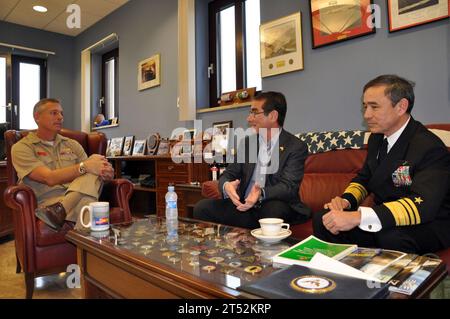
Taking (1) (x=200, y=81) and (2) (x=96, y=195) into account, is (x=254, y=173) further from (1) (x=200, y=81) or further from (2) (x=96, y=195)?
(1) (x=200, y=81)

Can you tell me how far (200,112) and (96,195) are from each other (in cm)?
178

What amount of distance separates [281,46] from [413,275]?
223cm

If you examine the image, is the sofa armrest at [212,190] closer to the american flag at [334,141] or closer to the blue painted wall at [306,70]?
the american flag at [334,141]

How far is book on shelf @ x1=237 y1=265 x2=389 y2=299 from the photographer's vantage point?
0.71m

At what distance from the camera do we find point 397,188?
1388 millimetres

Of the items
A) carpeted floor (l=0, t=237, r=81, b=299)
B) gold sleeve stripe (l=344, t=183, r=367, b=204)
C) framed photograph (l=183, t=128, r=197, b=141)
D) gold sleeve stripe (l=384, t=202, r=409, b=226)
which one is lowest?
carpeted floor (l=0, t=237, r=81, b=299)

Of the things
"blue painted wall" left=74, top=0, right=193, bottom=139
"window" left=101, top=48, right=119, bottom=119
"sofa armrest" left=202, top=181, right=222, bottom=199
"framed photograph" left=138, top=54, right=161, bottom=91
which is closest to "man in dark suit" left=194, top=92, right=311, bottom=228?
"sofa armrest" left=202, top=181, right=222, bottom=199

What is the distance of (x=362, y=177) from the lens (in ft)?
5.39

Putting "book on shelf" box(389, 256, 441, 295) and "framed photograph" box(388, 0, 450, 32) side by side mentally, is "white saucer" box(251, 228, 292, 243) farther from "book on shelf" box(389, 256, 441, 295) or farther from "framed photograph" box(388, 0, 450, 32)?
"framed photograph" box(388, 0, 450, 32)

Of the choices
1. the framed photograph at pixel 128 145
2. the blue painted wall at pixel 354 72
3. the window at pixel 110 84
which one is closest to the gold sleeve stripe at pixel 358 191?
the blue painted wall at pixel 354 72

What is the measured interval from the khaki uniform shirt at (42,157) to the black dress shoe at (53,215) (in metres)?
0.32

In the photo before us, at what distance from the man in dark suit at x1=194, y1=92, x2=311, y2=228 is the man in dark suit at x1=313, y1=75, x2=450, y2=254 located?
28 cm
